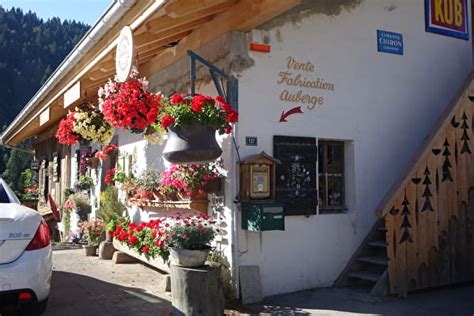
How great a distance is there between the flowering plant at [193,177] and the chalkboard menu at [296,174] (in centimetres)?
80

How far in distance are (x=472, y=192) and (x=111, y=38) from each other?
5.52 m

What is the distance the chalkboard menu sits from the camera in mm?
6023

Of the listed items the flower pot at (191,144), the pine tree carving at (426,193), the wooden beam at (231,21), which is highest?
the wooden beam at (231,21)

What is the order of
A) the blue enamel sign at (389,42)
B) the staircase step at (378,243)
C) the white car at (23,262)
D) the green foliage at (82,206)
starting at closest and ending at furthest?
the white car at (23,262)
the staircase step at (378,243)
the blue enamel sign at (389,42)
the green foliage at (82,206)

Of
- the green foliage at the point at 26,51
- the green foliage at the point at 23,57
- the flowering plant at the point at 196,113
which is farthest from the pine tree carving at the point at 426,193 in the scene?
the green foliage at the point at 26,51

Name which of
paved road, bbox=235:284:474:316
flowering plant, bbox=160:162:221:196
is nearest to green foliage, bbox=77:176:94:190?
flowering plant, bbox=160:162:221:196

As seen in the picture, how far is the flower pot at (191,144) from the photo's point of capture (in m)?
4.81

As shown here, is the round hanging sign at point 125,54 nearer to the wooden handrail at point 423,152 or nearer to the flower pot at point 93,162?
the wooden handrail at point 423,152

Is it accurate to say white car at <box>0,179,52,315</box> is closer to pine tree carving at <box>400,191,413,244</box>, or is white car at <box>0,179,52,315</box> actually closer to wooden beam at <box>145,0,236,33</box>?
wooden beam at <box>145,0,236,33</box>

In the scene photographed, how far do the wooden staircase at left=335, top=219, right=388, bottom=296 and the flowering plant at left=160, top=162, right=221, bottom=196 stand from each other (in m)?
2.23

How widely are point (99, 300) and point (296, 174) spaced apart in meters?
2.83

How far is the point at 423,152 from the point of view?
6.26 meters

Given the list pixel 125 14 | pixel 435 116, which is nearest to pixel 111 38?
pixel 125 14

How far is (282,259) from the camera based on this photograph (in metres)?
5.97
